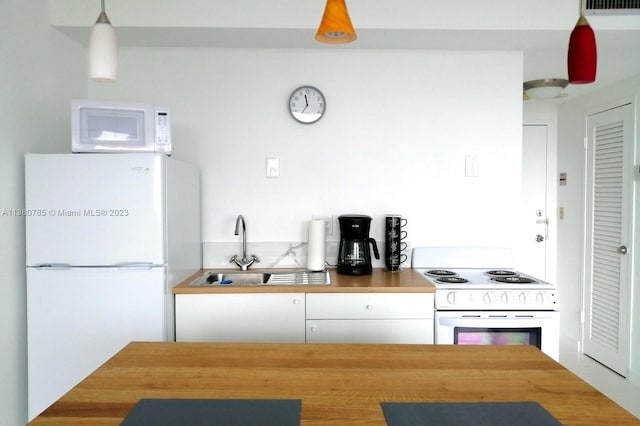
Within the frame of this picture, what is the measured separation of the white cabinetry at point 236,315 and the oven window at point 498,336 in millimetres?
850

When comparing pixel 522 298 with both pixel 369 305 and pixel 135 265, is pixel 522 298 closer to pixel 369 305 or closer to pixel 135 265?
pixel 369 305

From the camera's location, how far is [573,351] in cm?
365

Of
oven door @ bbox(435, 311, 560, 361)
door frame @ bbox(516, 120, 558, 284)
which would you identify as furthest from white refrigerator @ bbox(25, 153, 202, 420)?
door frame @ bbox(516, 120, 558, 284)

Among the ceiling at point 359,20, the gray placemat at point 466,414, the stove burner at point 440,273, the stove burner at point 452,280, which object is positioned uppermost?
the ceiling at point 359,20

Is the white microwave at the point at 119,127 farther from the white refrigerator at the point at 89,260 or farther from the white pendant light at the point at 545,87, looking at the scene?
the white pendant light at the point at 545,87

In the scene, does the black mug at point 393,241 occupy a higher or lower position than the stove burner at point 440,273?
higher

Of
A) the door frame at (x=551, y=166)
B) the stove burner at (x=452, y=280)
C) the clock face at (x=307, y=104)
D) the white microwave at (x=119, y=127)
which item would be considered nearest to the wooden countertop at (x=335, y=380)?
the stove burner at (x=452, y=280)

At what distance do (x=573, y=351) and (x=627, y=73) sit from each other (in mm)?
2325

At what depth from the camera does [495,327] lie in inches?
85.1

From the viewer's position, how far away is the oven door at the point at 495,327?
2.15 metres

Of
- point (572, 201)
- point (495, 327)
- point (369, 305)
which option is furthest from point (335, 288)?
point (572, 201)

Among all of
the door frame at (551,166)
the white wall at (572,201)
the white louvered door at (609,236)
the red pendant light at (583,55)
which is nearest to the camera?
the red pendant light at (583,55)

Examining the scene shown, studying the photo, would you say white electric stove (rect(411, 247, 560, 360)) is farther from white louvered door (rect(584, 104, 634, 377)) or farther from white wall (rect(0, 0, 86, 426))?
white wall (rect(0, 0, 86, 426))

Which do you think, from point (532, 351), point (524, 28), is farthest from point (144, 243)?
point (524, 28)
